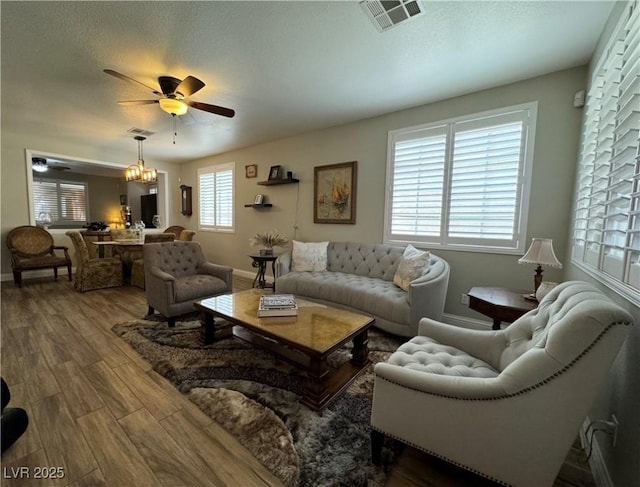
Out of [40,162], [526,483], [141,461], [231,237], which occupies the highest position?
[40,162]

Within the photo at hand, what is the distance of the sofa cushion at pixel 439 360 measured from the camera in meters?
1.36

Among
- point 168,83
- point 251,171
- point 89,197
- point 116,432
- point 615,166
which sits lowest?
point 116,432

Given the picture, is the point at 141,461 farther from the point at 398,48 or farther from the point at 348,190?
the point at 348,190

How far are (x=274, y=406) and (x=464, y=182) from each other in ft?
9.54

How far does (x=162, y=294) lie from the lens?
288cm

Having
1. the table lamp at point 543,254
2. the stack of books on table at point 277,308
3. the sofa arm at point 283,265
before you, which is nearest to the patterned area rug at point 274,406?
the stack of books on table at point 277,308

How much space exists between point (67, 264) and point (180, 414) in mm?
4780

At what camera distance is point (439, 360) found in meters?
1.48

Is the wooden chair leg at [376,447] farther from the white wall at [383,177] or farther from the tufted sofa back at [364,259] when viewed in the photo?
the white wall at [383,177]

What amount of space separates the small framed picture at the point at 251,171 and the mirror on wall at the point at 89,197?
281 cm

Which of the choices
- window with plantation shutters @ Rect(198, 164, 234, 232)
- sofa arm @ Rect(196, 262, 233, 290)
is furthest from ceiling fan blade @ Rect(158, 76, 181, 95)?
window with plantation shutters @ Rect(198, 164, 234, 232)

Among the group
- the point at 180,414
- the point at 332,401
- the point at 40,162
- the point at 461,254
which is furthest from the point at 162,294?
the point at 40,162

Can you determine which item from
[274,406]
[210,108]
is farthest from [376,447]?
[210,108]

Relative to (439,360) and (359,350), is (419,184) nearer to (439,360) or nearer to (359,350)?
(359,350)
